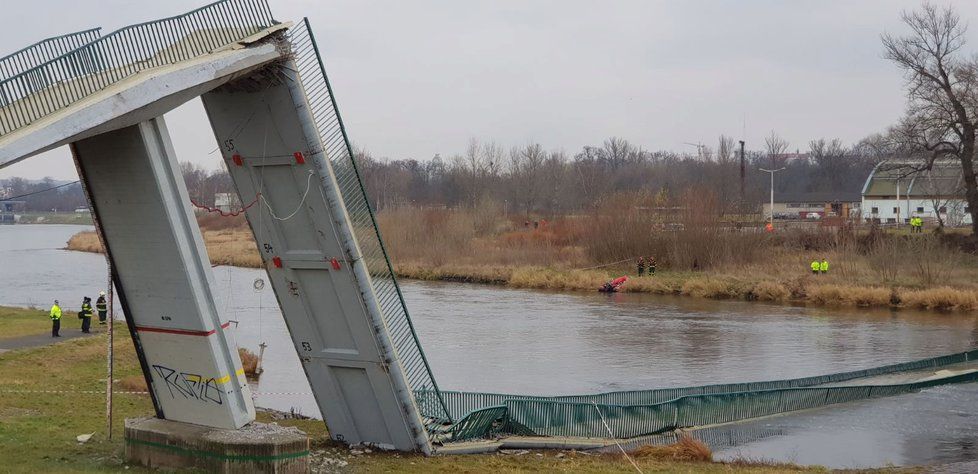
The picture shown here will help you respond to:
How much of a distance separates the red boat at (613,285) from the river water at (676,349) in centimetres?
116

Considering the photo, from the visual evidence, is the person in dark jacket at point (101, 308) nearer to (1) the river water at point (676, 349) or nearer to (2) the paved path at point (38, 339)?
(2) the paved path at point (38, 339)

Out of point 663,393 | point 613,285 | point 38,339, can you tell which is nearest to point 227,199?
point 38,339

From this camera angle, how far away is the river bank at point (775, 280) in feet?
156

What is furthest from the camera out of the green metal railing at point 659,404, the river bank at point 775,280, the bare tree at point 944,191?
the bare tree at point 944,191

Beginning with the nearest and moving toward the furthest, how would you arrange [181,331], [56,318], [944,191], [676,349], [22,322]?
[181,331]
[56,318]
[22,322]
[676,349]
[944,191]

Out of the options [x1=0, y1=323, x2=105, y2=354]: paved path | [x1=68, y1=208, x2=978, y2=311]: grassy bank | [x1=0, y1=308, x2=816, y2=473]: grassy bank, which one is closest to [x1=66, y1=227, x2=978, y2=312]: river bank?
[x1=68, y1=208, x2=978, y2=311]: grassy bank

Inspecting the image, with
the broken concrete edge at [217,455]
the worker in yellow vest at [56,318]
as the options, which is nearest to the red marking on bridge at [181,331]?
the broken concrete edge at [217,455]

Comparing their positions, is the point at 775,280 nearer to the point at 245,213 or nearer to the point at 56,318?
the point at 56,318

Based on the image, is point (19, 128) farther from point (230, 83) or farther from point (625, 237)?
point (625, 237)

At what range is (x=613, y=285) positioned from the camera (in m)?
54.7

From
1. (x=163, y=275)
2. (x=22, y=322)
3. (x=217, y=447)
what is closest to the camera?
(x=217, y=447)

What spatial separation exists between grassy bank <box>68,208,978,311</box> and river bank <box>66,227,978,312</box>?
0.19ft

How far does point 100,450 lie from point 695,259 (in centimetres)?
4813

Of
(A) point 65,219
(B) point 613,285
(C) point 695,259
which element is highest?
(A) point 65,219
